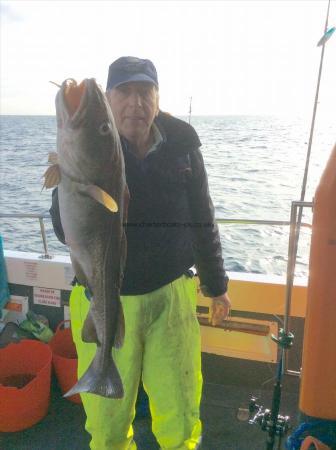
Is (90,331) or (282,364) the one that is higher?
(90,331)

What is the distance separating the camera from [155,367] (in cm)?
261

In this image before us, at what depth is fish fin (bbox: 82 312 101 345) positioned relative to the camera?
6.95ft

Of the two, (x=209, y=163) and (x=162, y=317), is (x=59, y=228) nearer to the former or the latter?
(x=162, y=317)

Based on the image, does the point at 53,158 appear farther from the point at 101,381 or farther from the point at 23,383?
the point at 23,383

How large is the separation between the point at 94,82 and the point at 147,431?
113 inches

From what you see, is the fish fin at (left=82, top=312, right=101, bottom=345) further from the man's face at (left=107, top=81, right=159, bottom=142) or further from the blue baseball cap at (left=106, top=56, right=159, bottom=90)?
the blue baseball cap at (left=106, top=56, right=159, bottom=90)

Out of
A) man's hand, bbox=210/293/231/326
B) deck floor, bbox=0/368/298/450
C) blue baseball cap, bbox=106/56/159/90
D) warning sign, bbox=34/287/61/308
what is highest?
blue baseball cap, bbox=106/56/159/90

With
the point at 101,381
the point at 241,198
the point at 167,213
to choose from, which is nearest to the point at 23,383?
the point at 101,381

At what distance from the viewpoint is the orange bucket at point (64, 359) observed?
3.61m

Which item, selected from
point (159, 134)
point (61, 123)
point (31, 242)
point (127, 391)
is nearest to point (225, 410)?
point (127, 391)

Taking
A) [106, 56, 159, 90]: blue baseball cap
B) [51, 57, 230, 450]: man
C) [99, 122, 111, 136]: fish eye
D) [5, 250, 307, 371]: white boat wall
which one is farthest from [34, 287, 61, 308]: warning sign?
[99, 122, 111, 136]: fish eye

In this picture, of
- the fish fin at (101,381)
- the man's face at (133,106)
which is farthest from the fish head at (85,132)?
the fish fin at (101,381)

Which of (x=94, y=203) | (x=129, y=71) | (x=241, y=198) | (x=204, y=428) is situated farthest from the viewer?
(x=241, y=198)

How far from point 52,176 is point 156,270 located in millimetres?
1077
